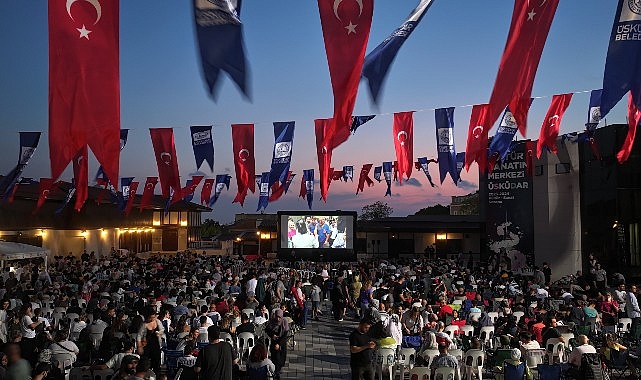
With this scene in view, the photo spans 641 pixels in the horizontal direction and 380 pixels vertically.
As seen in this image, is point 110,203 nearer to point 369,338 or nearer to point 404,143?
point 404,143

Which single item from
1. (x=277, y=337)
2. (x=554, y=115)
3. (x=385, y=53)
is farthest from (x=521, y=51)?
(x=554, y=115)

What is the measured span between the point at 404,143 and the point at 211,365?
37.6 feet

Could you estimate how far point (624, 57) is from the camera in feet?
28.6

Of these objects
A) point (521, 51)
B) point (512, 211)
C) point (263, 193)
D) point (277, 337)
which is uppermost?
point (521, 51)

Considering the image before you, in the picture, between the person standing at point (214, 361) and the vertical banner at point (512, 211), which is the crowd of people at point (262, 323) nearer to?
the person standing at point (214, 361)

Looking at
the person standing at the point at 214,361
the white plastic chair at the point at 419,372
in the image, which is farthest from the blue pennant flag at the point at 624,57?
the person standing at the point at 214,361

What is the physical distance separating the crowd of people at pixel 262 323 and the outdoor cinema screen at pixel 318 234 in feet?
48.3

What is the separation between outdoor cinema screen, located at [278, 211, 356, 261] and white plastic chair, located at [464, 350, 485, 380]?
27441mm

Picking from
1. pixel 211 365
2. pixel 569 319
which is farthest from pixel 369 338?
pixel 569 319

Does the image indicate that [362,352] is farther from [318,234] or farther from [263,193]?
[318,234]

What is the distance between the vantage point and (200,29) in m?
6.45

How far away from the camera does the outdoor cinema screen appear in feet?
127

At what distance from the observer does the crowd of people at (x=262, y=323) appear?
9617 mm

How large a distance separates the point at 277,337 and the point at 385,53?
596cm
